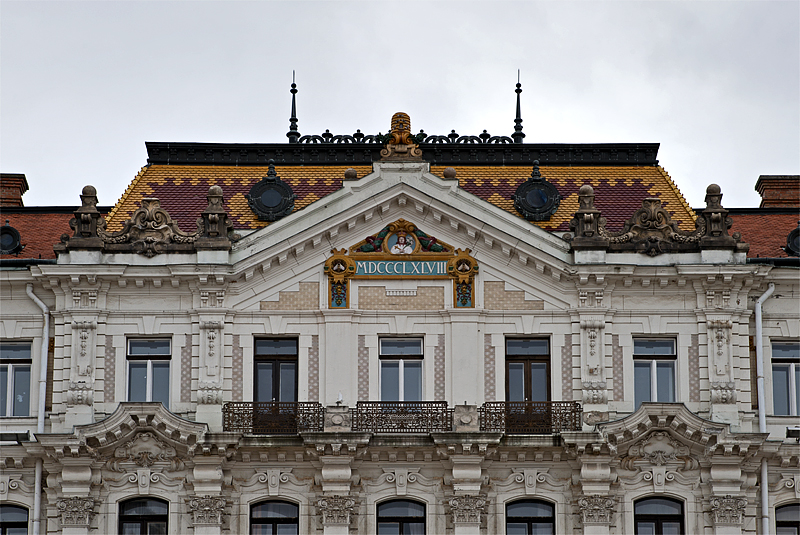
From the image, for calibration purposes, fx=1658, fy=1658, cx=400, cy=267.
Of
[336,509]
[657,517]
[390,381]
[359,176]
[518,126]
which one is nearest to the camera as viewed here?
[336,509]

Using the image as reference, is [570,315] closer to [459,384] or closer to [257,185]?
[459,384]

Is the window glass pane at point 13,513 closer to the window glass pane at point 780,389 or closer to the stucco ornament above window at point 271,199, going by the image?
the stucco ornament above window at point 271,199

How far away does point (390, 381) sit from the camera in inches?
1640

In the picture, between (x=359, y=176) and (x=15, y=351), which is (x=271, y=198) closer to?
(x=359, y=176)

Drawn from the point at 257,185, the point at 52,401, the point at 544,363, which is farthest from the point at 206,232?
the point at 544,363

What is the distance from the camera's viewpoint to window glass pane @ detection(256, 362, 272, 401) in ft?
136

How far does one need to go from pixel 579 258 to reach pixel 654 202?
8.26ft

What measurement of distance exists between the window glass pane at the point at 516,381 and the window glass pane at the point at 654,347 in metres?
2.94

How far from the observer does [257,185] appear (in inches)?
1743

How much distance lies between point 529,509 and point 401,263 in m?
6.96

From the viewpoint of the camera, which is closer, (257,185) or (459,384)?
(459,384)

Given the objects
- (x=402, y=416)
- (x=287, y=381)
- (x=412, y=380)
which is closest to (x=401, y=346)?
(x=412, y=380)

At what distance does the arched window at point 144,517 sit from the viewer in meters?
40.6

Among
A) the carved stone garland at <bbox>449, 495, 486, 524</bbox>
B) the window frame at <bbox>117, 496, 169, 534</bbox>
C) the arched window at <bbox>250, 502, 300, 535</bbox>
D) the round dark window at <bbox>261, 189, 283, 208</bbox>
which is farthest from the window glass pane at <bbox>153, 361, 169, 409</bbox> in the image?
the carved stone garland at <bbox>449, 495, 486, 524</bbox>
